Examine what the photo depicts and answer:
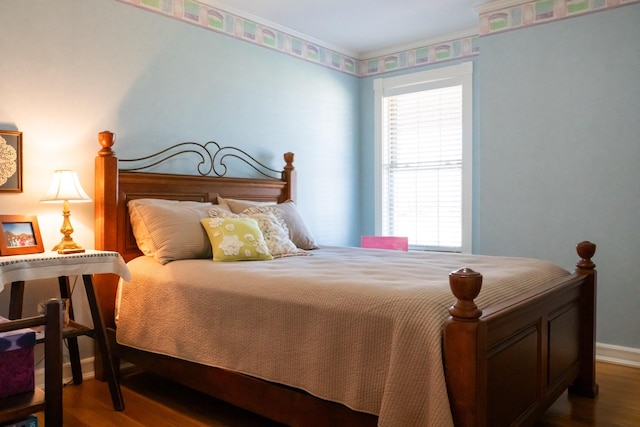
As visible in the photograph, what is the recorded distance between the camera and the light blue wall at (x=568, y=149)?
136 inches

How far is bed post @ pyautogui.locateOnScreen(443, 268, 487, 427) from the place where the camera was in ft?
5.42

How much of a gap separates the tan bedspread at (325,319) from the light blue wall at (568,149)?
0.98 metres

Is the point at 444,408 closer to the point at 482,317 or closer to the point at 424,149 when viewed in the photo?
the point at 482,317

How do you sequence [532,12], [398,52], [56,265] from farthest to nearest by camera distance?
1. [398,52]
2. [532,12]
3. [56,265]

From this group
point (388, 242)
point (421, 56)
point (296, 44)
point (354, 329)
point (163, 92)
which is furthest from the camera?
point (421, 56)

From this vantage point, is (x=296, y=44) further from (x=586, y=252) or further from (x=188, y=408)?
(x=188, y=408)

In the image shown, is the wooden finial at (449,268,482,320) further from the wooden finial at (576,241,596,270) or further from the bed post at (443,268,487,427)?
the wooden finial at (576,241,596,270)

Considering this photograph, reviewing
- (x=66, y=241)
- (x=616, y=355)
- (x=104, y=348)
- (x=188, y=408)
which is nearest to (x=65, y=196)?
(x=66, y=241)

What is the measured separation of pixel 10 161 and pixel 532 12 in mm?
3490

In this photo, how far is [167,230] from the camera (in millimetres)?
2943

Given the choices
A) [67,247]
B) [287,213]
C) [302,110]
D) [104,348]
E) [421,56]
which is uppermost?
[421,56]

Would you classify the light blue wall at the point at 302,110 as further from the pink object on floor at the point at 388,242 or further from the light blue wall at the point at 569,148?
the pink object on floor at the point at 388,242

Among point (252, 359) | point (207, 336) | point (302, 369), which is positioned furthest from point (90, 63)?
point (302, 369)

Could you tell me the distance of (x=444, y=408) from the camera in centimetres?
165
